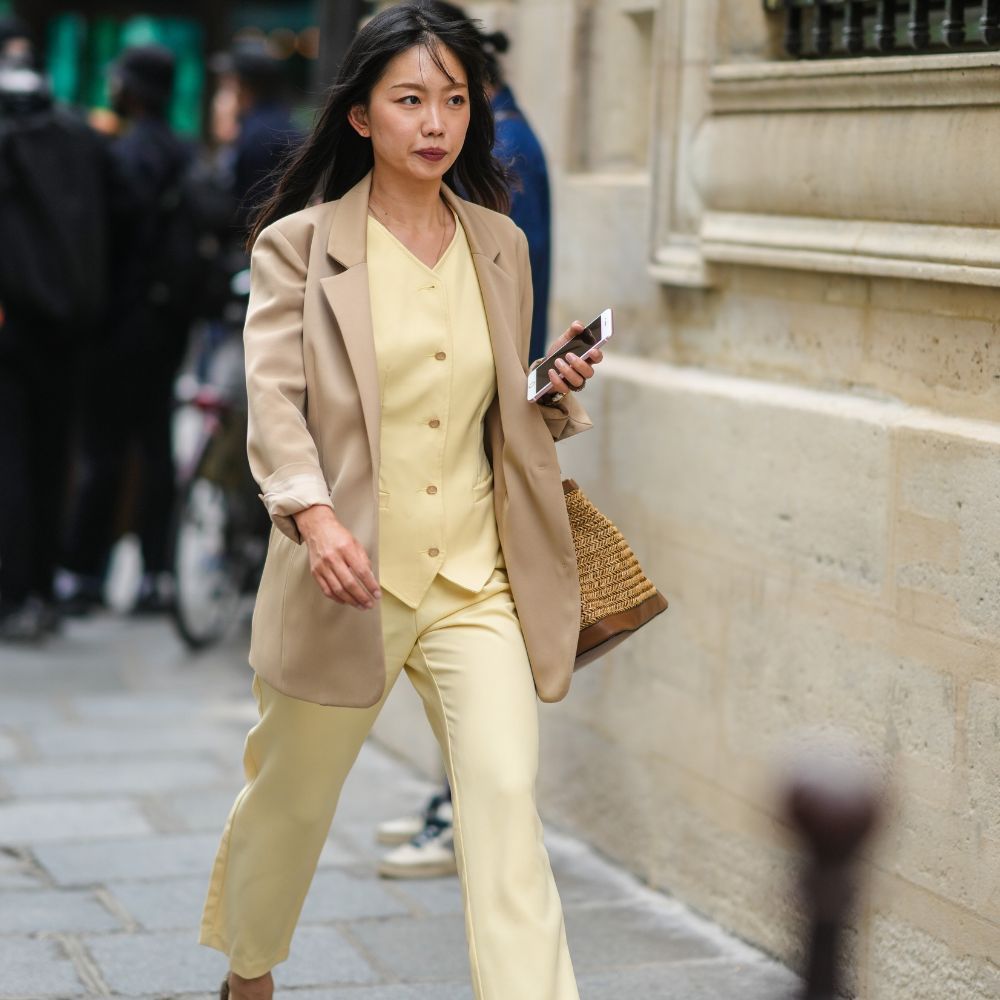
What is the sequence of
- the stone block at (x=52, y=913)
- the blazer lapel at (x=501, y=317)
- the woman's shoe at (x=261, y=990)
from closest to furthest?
the blazer lapel at (x=501, y=317)
the woman's shoe at (x=261, y=990)
the stone block at (x=52, y=913)

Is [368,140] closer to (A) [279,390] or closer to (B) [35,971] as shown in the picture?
(A) [279,390]

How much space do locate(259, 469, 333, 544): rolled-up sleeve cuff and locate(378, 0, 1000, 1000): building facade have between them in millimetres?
974

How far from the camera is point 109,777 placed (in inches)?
257

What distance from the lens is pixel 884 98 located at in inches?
171

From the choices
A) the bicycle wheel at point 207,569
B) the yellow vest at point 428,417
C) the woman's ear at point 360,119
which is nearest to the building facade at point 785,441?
the yellow vest at point 428,417

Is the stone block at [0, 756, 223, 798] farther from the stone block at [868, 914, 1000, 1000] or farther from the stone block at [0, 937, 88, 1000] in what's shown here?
the stone block at [868, 914, 1000, 1000]

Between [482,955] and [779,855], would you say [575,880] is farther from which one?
[482,955]

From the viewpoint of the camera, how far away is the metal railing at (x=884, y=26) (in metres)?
4.20

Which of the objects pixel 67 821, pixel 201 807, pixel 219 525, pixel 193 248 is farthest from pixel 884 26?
pixel 193 248

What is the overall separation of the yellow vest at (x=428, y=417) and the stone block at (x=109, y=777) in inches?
118

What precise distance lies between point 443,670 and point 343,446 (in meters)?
0.44

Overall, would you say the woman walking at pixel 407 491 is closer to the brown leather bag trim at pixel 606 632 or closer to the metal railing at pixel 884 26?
the brown leather bag trim at pixel 606 632

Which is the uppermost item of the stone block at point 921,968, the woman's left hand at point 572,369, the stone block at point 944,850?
the woman's left hand at point 572,369

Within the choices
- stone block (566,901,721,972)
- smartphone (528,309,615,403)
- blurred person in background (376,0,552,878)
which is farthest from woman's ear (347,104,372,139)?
stone block (566,901,721,972)
